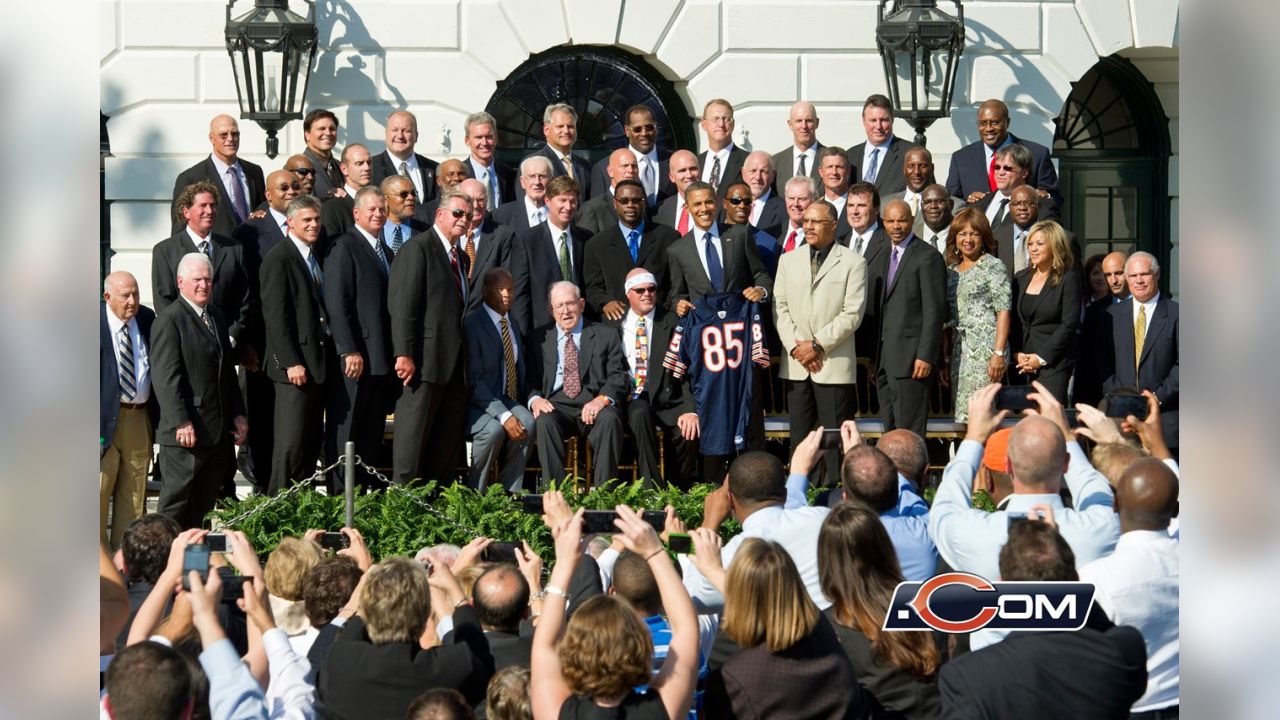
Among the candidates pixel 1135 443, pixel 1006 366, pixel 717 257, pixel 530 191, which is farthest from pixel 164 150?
pixel 1135 443

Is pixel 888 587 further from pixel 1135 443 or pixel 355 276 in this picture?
pixel 355 276

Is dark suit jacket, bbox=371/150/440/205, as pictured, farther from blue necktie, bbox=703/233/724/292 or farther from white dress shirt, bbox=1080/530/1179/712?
white dress shirt, bbox=1080/530/1179/712

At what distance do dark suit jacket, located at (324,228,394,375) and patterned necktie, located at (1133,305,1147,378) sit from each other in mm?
3546

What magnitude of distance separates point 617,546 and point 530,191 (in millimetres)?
4435

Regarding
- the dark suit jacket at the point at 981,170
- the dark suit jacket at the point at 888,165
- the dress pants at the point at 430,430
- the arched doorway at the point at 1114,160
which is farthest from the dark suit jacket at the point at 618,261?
the arched doorway at the point at 1114,160

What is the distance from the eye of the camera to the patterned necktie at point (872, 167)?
10.7 metres

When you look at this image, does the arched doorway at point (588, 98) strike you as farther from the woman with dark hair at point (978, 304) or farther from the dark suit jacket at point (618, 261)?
the woman with dark hair at point (978, 304)

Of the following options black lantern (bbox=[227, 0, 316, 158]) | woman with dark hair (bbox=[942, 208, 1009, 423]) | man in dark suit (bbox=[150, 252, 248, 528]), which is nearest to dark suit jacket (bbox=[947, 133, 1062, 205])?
woman with dark hair (bbox=[942, 208, 1009, 423])

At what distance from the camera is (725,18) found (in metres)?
10.6

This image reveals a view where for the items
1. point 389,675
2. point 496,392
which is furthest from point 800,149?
point 389,675

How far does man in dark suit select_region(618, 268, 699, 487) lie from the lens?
403 inches

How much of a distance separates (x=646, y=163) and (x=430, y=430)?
6.87 ft

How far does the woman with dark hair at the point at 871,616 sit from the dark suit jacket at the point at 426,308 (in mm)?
4079

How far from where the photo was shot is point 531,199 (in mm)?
10750
